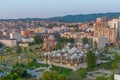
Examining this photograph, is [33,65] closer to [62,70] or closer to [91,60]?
[62,70]

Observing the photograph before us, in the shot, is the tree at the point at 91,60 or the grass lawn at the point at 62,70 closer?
the grass lawn at the point at 62,70

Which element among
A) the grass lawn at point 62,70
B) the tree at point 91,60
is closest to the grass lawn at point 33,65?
the grass lawn at point 62,70

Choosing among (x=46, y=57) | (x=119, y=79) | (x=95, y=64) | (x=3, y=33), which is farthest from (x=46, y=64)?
(x=3, y=33)

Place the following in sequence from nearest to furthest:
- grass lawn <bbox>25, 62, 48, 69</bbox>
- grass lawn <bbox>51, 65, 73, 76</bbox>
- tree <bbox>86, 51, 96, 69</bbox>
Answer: grass lawn <bbox>51, 65, 73, 76</bbox> → tree <bbox>86, 51, 96, 69</bbox> → grass lawn <bbox>25, 62, 48, 69</bbox>

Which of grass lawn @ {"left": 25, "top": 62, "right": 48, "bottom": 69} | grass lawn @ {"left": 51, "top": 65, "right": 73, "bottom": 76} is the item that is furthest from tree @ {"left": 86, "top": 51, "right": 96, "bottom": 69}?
grass lawn @ {"left": 25, "top": 62, "right": 48, "bottom": 69}

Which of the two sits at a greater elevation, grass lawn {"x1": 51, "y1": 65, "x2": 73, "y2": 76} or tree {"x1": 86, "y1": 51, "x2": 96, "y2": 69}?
tree {"x1": 86, "y1": 51, "x2": 96, "y2": 69}

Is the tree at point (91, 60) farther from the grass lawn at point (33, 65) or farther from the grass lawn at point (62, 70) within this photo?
the grass lawn at point (33, 65)

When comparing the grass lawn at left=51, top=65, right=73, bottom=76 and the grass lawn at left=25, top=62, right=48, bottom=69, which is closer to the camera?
the grass lawn at left=51, top=65, right=73, bottom=76

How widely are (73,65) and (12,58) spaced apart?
A: 3.79m

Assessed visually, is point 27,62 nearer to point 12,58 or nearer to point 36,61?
point 36,61

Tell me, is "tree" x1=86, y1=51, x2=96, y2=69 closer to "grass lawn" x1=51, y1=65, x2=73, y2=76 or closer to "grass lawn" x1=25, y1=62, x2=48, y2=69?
"grass lawn" x1=51, y1=65, x2=73, y2=76

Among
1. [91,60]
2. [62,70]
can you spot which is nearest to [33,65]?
[62,70]

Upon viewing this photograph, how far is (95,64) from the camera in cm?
1249

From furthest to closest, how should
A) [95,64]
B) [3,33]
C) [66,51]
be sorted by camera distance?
[3,33]
[66,51]
[95,64]
